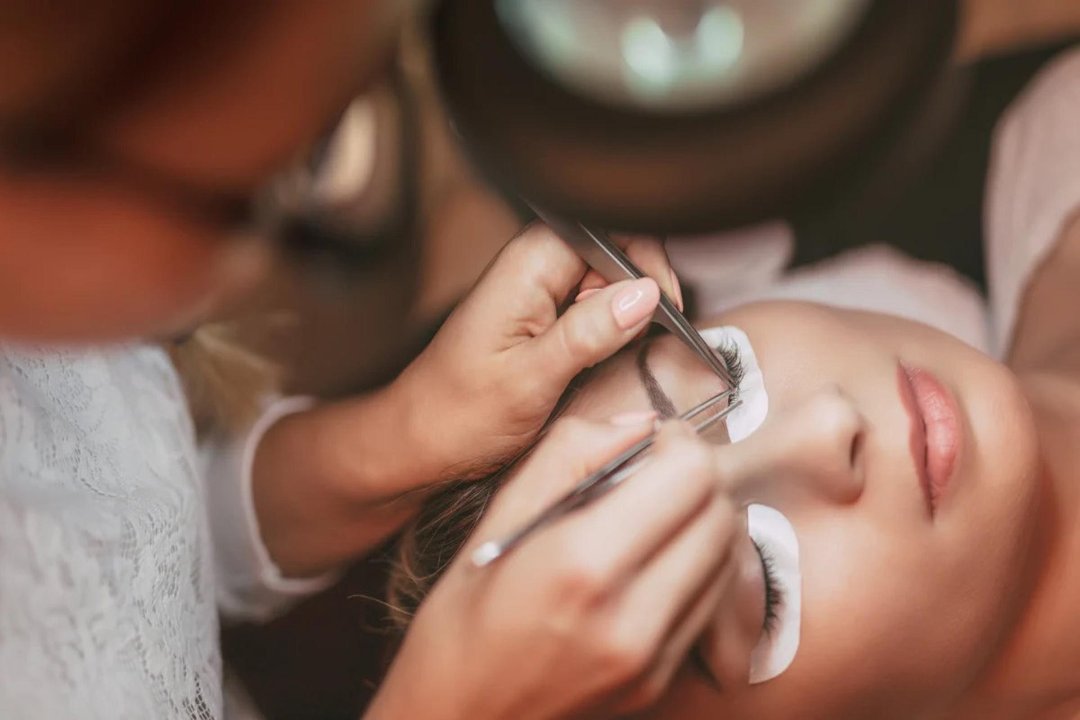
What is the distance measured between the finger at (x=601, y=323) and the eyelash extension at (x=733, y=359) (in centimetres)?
8

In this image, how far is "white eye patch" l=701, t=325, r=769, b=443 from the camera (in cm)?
50

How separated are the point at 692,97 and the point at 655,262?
1.11 ft

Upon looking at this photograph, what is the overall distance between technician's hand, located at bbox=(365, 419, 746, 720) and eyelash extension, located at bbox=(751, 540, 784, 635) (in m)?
0.10

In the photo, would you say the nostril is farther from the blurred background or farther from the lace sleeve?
the lace sleeve

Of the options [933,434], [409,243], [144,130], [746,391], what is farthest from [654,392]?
[144,130]

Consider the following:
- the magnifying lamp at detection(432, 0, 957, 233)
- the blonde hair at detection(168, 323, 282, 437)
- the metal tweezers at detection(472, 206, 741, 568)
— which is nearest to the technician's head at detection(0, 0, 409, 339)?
the magnifying lamp at detection(432, 0, 957, 233)

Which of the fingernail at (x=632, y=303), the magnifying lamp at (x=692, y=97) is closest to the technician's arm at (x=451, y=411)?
the fingernail at (x=632, y=303)

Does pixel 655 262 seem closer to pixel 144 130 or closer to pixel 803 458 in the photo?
pixel 803 458

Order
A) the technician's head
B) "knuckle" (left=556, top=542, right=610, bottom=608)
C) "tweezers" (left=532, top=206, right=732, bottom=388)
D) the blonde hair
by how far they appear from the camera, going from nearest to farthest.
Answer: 1. the technician's head
2. "knuckle" (left=556, top=542, right=610, bottom=608)
3. "tweezers" (left=532, top=206, right=732, bottom=388)
4. the blonde hair

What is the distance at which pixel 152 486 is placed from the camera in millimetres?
599

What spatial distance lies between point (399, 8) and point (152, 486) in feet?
1.73

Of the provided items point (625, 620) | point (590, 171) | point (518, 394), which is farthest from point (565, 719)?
point (590, 171)

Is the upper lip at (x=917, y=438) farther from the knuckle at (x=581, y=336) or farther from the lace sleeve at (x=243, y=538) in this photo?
the lace sleeve at (x=243, y=538)

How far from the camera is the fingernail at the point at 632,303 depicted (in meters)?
0.46
